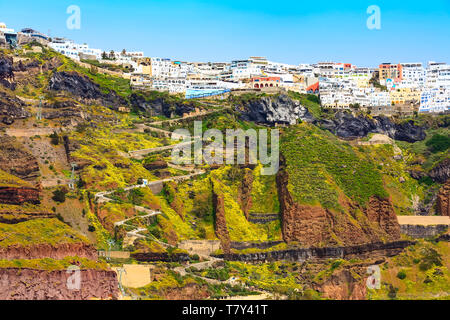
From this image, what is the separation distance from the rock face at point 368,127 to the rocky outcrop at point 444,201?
55.0ft

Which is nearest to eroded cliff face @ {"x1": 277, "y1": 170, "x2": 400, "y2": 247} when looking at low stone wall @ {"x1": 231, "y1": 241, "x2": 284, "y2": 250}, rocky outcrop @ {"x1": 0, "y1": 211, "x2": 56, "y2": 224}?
low stone wall @ {"x1": 231, "y1": 241, "x2": 284, "y2": 250}

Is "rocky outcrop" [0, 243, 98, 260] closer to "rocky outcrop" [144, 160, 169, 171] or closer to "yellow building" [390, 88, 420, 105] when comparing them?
"rocky outcrop" [144, 160, 169, 171]

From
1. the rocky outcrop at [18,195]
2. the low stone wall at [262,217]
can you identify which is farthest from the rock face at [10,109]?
the low stone wall at [262,217]

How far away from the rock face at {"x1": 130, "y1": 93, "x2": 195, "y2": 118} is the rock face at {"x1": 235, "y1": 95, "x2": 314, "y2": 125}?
666 centimetres

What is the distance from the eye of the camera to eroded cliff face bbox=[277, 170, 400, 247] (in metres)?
77.4

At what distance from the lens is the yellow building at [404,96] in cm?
11950

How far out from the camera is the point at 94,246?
60.6 metres

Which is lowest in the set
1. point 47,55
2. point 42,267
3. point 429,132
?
point 42,267

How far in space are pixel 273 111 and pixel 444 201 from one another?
2509 centimetres
